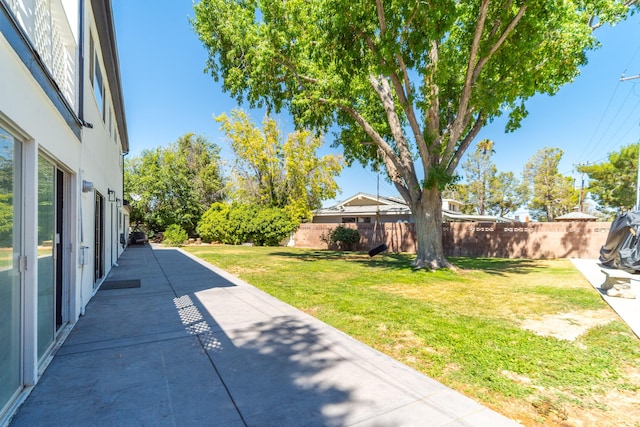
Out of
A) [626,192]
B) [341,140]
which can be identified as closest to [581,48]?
[341,140]

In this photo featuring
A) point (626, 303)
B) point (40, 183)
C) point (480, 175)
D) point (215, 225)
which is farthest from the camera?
point (480, 175)

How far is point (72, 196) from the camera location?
442 cm

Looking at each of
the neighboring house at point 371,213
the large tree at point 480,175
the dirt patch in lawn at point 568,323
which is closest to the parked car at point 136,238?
the neighboring house at point 371,213

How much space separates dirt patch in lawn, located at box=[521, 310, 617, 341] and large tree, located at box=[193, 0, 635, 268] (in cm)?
501

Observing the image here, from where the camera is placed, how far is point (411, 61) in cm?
945

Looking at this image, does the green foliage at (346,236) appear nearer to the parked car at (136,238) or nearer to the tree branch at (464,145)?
the tree branch at (464,145)

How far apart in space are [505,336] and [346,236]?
15.1 metres

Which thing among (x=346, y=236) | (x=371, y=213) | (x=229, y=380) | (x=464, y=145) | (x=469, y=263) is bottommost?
(x=469, y=263)

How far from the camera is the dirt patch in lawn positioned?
4402 millimetres

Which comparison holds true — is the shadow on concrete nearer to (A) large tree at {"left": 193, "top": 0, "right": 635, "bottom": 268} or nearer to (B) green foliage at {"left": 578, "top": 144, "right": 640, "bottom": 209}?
(A) large tree at {"left": 193, "top": 0, "right": 635, "bottom": 268}

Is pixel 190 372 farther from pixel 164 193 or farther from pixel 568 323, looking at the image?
pixel 164 193

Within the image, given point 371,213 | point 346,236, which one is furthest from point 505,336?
point 371,213

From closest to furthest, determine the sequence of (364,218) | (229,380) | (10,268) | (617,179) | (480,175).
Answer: (10,268) → (229,380) → (364,218) → (617,179) → (480,175)

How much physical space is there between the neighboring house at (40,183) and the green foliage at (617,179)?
3455cm
